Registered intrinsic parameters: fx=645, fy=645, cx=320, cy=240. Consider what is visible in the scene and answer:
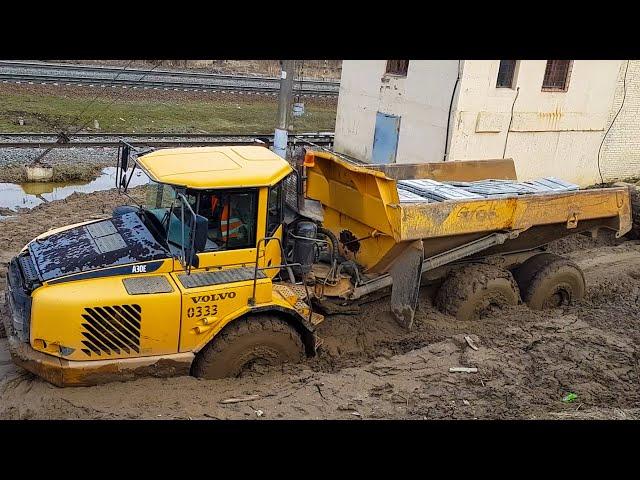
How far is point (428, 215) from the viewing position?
7.55m

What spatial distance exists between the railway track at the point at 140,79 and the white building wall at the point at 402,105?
12.2ft

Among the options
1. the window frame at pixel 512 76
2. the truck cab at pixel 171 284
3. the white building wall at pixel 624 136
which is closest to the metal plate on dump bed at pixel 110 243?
the truck cab at pixel 171 284

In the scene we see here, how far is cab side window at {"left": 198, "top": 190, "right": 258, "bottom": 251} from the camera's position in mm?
6297

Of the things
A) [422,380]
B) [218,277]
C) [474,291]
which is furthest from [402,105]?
[218,277]

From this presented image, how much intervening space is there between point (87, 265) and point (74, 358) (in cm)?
87

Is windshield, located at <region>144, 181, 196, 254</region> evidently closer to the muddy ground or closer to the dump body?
the muddy ground

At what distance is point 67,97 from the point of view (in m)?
21.7

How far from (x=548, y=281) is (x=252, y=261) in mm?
4455

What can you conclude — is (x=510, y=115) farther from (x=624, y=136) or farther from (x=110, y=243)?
(x=110, y=243)

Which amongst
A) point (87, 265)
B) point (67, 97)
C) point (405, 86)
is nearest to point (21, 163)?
point (67, 97)

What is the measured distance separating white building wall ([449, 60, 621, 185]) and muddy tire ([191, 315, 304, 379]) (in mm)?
9456

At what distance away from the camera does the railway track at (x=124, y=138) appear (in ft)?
52.7

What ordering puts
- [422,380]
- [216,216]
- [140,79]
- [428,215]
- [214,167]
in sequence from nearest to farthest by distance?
[216,216] → [214,167] → [422,380] → [428,215] → [140,79]

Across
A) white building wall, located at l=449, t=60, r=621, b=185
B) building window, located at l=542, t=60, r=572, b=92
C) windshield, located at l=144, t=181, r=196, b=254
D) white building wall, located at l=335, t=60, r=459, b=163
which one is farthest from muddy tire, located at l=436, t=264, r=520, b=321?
building window, located at l=542, t=60, r=572, b=92
